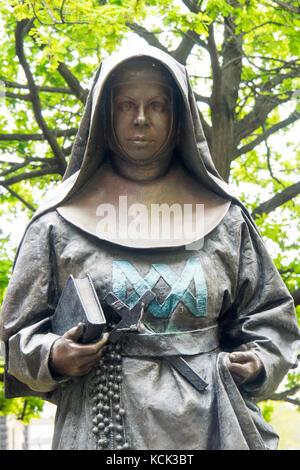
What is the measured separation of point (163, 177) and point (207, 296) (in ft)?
2.74

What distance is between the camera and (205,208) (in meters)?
5.78

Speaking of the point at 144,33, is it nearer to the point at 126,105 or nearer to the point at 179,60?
the point at 179,60

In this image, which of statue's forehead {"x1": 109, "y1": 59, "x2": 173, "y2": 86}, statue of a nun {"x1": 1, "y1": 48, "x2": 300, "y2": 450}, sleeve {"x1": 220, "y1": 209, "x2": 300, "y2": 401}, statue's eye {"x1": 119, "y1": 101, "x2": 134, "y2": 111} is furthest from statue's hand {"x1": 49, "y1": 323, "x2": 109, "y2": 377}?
statue's forehead {"x1": 109, "y1": 59, "x2": 173, "y2": 86}

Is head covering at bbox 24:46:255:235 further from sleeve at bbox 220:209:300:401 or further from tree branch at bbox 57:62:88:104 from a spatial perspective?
tree branch at bbox 57:62:88:104

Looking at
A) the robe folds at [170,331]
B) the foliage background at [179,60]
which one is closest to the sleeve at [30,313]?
the robe folds at [170,331]

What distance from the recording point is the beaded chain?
16.6ft

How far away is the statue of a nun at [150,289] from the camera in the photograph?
202 inches

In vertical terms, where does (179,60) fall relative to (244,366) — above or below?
above

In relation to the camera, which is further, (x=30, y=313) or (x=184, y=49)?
(x=184, y=49)

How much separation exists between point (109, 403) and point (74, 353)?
0.33 metres

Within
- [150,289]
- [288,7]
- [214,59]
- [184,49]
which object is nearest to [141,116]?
[150,289]

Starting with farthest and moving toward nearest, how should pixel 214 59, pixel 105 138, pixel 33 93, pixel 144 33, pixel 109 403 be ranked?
pixel 144 33, pixel 33 93, pixel 214 59, pixel 105 138, pixel 109 403

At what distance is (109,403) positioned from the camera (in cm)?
515

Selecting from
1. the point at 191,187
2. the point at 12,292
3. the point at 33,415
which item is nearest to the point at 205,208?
the point at 191,187
